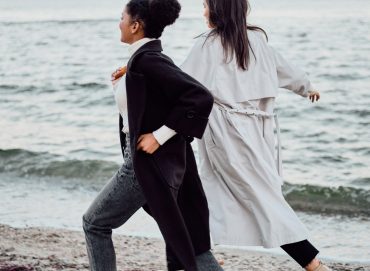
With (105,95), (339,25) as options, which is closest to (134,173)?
(105,95)

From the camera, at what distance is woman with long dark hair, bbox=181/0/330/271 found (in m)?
4.27

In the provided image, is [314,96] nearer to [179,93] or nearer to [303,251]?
[303,251]

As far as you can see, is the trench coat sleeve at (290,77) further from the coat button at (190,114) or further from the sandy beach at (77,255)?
the sandy beach at (77,255)

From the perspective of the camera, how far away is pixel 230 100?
4.31 metres

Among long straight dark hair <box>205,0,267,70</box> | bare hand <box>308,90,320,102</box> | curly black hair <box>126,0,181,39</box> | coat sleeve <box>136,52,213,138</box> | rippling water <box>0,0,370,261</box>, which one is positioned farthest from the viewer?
rippling water <box>0,0,370,261</box>

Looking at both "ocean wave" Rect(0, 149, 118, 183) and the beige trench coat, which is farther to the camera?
"ocean wave" Rect(0, 149, 118, 183)

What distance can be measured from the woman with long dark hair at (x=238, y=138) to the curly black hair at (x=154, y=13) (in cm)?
54

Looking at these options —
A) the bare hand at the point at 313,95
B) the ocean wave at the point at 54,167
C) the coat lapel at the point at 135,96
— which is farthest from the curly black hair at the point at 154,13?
the ocean wave at the point at 54,167

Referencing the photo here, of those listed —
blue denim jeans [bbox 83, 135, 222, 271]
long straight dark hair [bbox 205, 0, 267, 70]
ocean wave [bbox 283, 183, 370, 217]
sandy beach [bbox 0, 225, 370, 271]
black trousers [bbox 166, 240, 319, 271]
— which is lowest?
ocean wave [bbox 283, 183, 370, 217]

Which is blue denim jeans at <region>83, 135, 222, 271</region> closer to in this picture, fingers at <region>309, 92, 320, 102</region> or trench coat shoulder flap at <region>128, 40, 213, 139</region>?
trench coat shoulder flap at <region>128, 40, 213, 139</region>

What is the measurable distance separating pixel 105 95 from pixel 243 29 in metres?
11.6

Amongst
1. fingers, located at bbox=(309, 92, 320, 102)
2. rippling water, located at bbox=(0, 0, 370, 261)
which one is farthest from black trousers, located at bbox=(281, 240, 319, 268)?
rippling water, located at bbox=(0, 0, 370, 261)

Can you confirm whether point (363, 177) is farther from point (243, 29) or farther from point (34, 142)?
point (243, 29)

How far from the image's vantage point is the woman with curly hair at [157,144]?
3.62m
